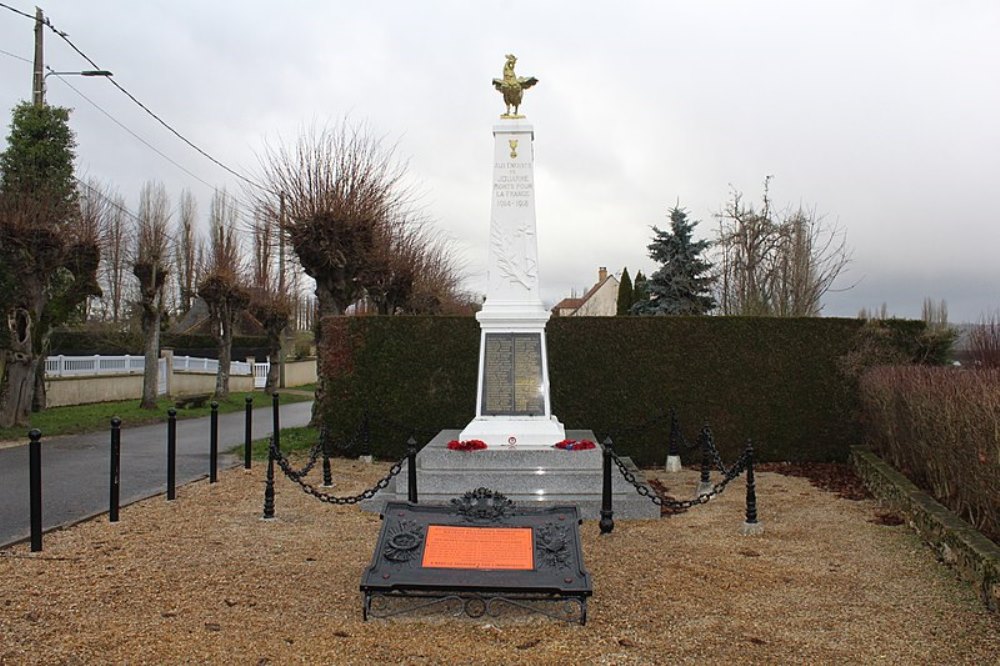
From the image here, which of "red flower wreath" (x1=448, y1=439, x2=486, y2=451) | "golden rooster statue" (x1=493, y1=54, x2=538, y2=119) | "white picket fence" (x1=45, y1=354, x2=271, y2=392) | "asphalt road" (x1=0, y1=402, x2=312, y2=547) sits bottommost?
"asphalt road" (x1=0, y1=402, x2=312, y2=547)

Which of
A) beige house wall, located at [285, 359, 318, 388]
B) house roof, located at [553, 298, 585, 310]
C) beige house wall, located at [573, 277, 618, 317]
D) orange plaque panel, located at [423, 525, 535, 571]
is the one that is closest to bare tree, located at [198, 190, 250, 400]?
beige house wall, located at [285, 359, 318, 388]

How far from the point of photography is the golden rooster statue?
9.59 m

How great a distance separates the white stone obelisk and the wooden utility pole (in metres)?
14.1

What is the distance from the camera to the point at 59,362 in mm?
22078

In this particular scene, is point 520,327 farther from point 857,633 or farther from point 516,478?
point 857,633

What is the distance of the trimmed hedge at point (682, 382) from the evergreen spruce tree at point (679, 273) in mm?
10650

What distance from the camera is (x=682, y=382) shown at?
12047 mm

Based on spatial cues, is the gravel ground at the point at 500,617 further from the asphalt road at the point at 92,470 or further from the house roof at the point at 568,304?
the house roof at the point at 568,304

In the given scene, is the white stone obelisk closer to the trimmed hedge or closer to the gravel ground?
the gravel ground

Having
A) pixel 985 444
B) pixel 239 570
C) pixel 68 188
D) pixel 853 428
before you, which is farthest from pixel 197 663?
pixel 68 188

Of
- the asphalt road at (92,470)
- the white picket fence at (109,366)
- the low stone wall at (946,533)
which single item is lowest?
the asphalt road at (92,470)

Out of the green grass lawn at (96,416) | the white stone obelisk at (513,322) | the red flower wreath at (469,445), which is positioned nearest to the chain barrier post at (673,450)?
the white stone obelisk at (513,322)

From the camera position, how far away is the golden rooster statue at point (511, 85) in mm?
9594

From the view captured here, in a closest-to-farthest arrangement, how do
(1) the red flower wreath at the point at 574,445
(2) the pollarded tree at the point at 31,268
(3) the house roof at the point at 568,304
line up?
(1) the red flower wreath at the point at 574,445 → (2) the pollarded tree at the point at 31,268 → (3) the house roof at the point at 568,304
